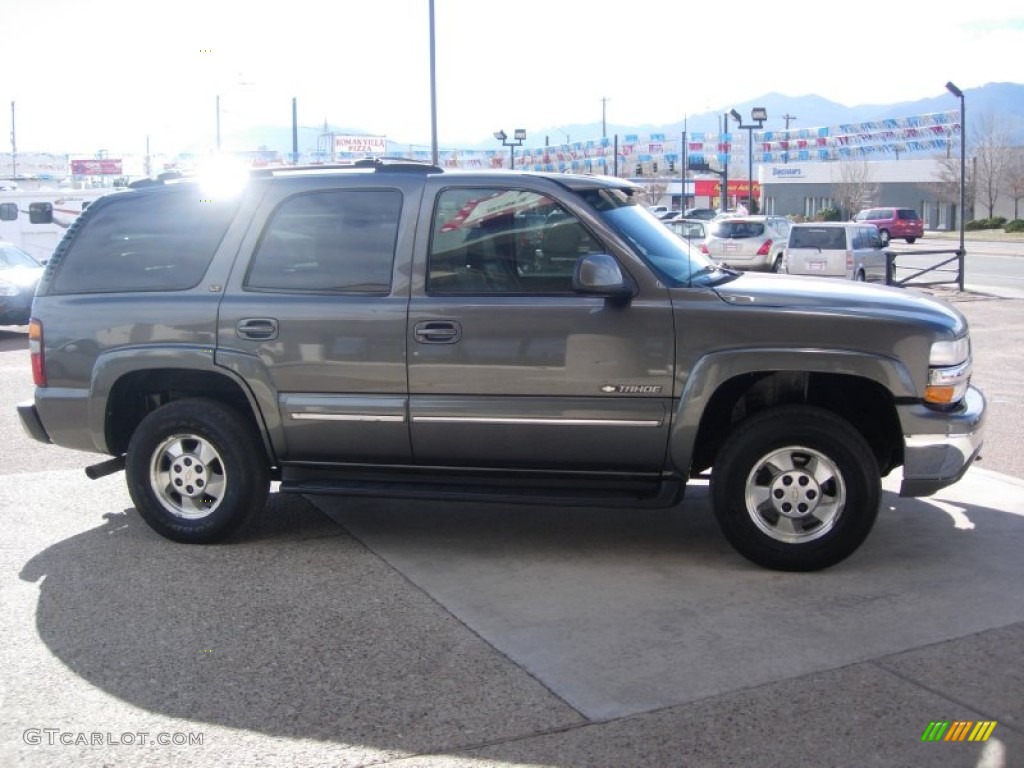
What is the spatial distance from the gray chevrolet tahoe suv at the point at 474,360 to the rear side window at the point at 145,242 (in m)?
0.01

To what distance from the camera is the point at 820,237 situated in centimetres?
2352

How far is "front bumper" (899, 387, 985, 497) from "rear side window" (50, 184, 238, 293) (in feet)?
12.2

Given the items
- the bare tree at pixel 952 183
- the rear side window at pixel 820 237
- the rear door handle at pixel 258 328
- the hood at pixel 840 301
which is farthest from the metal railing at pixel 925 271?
the bare tree at pixel 952 183

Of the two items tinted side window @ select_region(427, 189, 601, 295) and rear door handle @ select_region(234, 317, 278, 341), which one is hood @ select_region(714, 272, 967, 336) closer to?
tinted side window @ select_region(427, 189, 601, 295)

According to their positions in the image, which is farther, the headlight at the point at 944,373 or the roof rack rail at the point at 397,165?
the roof rack rail at the point at 397,165

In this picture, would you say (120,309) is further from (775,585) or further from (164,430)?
(775,585)

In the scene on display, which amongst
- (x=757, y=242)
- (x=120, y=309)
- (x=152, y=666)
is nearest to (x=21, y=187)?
(x=757, y=242)

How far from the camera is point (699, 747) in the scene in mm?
3971

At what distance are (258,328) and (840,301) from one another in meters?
2.96

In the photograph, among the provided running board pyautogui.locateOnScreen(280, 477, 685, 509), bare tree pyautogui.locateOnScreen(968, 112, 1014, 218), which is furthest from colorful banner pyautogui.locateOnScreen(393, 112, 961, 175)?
running board pyautogui.locateOnScreen(280, 477, 685, 509)

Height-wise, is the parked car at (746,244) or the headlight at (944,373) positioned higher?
the parked car at (746,244)

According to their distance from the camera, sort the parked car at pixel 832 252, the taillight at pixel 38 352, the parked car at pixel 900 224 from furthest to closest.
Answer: the parked car at pixel 900 224 < the parked car at pixel 832 252 < the taillight at pixel 38 352

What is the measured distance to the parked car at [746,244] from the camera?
26.4 meters

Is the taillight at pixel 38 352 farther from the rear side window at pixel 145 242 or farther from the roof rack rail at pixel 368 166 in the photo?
the roof rack rail at pixel 368 166
